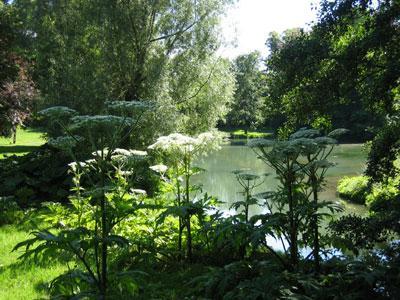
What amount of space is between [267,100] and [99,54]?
8.48 meters

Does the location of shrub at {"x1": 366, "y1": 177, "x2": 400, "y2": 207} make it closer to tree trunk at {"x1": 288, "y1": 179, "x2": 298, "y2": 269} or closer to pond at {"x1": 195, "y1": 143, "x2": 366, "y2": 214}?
pond at {"x1": 195, "y1": 143, "x2": 366, "y2": 214}

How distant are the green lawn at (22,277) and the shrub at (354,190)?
34.0ft

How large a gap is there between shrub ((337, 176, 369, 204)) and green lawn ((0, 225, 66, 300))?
10.4 m

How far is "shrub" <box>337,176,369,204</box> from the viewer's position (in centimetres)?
1332

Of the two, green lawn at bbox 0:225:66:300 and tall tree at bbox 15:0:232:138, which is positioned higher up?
tall tree at bbox 15:0:232:138

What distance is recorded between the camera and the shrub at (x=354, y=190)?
13.3 m

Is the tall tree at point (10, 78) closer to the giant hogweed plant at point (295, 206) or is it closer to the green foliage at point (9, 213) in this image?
the green foliage at point (9, 213)

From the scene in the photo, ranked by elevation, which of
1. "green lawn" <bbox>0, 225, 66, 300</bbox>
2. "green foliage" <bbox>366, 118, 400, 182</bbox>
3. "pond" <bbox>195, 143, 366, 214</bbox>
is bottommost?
"pond" <bbox>195, 143, 366, 214</bbox>

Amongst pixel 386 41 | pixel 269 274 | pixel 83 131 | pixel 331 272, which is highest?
pixel 386 41

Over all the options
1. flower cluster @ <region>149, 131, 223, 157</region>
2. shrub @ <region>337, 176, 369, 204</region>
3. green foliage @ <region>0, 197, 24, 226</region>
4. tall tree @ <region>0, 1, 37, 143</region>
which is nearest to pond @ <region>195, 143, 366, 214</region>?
shrub @ <region>337, 176, 369, 204</region>

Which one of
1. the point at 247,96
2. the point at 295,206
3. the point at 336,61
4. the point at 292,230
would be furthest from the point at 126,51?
the point at 247,96

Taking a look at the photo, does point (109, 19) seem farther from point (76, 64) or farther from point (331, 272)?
point (331, 272)

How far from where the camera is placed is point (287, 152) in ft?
13.5

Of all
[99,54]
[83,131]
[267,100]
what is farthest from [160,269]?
[99,54]
